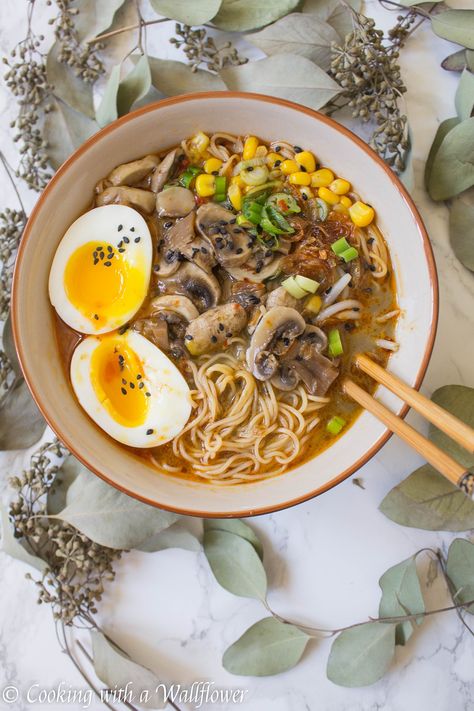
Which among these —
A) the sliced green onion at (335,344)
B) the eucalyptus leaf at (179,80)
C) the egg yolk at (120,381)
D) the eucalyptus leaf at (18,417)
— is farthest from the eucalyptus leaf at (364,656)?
the eucalyptus leaf at (179,80)

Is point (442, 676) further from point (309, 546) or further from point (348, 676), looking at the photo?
point (309, 546)

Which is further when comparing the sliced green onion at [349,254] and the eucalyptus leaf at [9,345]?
the eucalyptus leaf at [9,345]

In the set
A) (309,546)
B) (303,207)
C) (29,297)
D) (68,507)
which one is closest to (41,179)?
(29,297)

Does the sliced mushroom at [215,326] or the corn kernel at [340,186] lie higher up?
the corn kernel at [340,186]

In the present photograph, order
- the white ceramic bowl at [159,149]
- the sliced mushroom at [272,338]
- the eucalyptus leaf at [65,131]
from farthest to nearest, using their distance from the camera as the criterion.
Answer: the eucalyptus leaf at [65,131], the sliced mushroom at [272,338], the white ceramic bowl at [159,149]

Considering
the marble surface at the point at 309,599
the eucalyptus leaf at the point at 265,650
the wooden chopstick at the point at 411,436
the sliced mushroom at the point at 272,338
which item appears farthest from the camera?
the marble surface at the point at 309,599

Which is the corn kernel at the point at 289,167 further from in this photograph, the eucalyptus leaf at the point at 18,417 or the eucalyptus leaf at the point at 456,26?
the eucalyptus leaf at the point at 18,417

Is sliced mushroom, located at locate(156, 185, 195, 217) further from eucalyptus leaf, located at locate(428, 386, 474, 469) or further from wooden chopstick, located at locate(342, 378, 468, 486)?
eucalyptus leaf, located at locate(428, 386, 474, 469)
